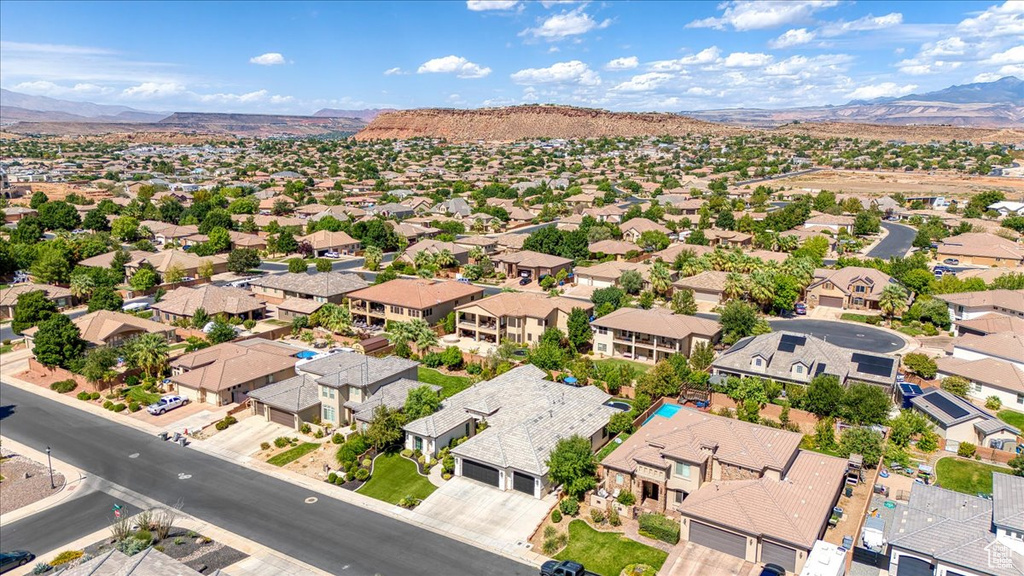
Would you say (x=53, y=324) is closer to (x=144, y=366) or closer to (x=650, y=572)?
(x=144, y=366)

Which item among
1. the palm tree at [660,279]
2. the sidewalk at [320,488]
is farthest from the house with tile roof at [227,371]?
the palm tree at [660,279]

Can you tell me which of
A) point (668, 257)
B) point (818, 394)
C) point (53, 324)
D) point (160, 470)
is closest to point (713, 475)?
point (818, 394)

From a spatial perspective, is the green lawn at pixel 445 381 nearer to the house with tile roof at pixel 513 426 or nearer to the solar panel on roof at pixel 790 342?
the house with tile roof at pixel 513 426

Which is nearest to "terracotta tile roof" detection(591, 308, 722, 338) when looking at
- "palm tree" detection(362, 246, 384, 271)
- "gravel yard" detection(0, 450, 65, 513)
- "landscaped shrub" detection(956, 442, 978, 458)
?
"landscaped shrub" detection(956, 442, 978, 458)

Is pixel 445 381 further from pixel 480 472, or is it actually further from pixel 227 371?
pixel 227 371

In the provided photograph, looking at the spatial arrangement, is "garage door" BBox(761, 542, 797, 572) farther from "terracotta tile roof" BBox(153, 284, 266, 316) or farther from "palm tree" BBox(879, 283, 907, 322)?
"terracotta tile roof" BBox(153, 284, 266, 316)

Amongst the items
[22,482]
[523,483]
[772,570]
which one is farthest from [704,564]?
[22,482]
